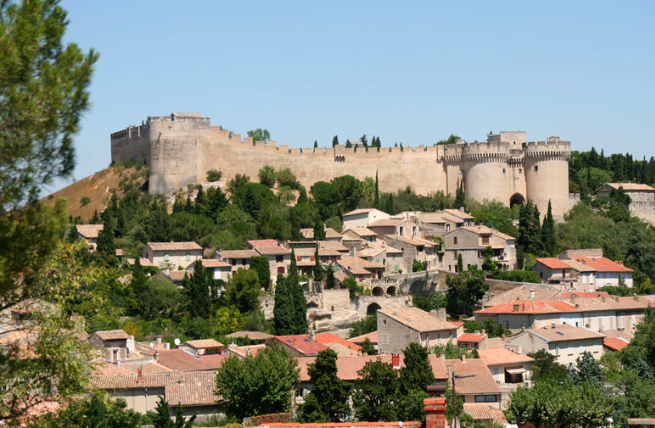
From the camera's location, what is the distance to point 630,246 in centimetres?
6397

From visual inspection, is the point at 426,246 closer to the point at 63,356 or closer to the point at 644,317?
the point at 644,317

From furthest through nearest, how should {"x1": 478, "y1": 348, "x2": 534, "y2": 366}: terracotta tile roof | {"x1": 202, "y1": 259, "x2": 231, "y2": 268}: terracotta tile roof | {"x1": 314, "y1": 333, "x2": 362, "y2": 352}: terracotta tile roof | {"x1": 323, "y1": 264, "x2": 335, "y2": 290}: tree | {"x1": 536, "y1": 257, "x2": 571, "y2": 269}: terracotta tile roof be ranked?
1. {"x1": 536, "y1": 257, "x2": 571, "y2": 269}: terracotta tile roof
2. {"x1": 202, "y1": 259, "x2": 231, "y2": 268}: terracotta tile roof
3. {"x1": 323, "y1": 264, "x2": 335, "y2": 290}: tree
4. {"x1": 314, "y1": 333, "x2": 362, "y2": 352}: terracotta tile roof
5. {"x1": 478, "y1": 348, "x2": 534, "y2": 366}: terracotta tile roof

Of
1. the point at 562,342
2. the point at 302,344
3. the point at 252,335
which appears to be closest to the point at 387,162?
the point at 252,335

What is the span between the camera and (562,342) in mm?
44438

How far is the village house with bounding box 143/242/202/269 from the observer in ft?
179

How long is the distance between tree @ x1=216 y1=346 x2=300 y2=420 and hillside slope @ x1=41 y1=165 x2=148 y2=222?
40307 mm

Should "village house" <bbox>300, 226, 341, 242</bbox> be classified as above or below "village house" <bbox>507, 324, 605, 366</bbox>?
above

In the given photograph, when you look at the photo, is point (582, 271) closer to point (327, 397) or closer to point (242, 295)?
point (242, 295)

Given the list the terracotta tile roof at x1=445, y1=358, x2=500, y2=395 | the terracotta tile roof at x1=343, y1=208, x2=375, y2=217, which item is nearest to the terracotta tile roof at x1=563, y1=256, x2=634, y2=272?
the terracotta tile roof at x1=343, y1=208, x2=375, y2=217

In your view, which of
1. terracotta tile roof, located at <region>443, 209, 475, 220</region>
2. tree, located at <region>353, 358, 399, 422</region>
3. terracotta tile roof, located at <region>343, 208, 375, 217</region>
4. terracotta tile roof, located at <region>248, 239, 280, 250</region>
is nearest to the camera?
tree, located at <region>353, 358, 399, 422</region>

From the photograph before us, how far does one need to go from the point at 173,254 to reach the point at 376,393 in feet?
80.4

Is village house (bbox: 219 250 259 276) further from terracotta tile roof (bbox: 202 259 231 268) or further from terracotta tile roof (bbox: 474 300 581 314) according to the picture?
terracotta tile roof (bbox: 474 300 581 314)

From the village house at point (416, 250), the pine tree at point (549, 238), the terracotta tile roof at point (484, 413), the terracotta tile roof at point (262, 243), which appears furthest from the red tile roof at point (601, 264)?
the terracotta tile roof at point (484, 413)

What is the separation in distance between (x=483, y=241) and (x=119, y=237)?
2187 cm
